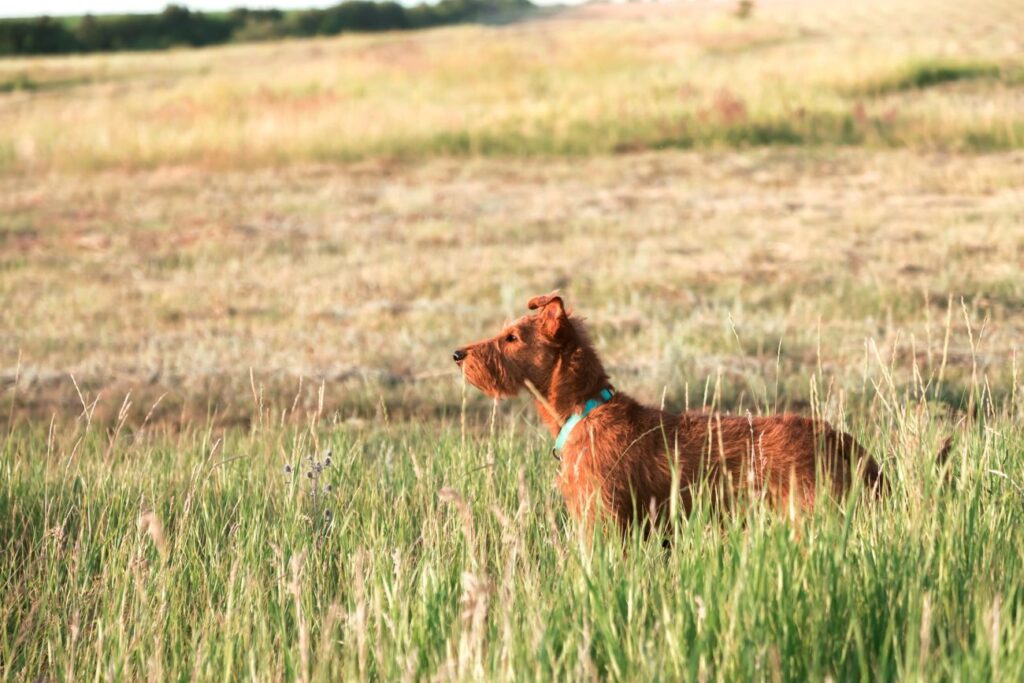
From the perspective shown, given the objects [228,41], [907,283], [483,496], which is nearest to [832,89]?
[907,283]

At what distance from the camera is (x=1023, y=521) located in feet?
12.5

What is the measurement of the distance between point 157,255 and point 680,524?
11246 millimetres

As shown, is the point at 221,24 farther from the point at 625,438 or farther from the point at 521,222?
the point at 625,438

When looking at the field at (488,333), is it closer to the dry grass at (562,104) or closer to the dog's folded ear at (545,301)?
the dry grass at (562,104)

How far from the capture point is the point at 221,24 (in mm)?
60656

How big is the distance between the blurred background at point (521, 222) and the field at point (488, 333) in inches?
2.9

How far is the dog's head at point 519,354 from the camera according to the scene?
4430mm

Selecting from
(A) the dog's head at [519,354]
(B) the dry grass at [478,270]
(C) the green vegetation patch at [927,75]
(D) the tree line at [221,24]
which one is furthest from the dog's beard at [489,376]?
(D) the tree line at [221,24]

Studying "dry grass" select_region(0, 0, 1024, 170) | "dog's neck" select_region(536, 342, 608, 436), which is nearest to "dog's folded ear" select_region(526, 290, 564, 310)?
"dog's neck" select_region(536, 342, 608, 436)

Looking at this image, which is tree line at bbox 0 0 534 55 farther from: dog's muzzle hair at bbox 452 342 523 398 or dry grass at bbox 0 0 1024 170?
dog's muzzle hair at bbox 452 342 523 398

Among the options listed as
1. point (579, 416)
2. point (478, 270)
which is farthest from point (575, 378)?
point (478, 270)

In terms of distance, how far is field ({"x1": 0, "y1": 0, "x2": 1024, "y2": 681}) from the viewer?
3.24 meters

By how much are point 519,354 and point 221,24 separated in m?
59.7

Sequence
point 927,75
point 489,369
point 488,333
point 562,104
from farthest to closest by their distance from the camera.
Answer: point 927,75
point 562,104
point 488,333
point 489,369
